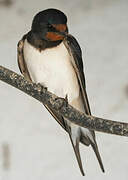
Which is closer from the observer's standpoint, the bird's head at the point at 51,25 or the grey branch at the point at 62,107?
the grey branch at the point at 62,107

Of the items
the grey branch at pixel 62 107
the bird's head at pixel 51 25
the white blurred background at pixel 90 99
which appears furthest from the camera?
the white blurred background at pixel 90 99

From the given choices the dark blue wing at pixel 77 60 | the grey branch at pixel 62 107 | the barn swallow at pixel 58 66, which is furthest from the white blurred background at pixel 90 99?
the grey branch at pixel 62 107

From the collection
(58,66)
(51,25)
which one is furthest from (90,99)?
(51,25)

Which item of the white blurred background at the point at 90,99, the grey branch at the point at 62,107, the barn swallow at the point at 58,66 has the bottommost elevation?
the white blurred background at the point at 90,99

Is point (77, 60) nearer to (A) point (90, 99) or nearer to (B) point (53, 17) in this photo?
(B) point (53, 17)

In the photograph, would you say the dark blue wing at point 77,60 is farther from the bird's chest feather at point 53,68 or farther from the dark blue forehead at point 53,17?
the dark blue forehead at point 53,17

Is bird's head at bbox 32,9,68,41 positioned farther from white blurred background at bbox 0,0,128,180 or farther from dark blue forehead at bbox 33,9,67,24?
white blurred background at bbox 0,0,128,180

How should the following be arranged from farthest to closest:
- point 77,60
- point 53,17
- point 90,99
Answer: point 90,99 < point 77,60 < point 53,17

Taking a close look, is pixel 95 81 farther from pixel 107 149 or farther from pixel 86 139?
pixel 86 139
